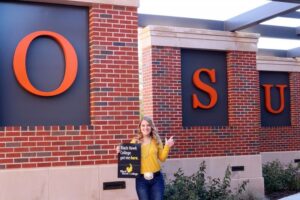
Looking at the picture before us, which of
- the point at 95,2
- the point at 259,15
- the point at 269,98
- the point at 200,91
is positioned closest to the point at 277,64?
the point at 269,98

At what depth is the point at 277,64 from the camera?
43.8ft

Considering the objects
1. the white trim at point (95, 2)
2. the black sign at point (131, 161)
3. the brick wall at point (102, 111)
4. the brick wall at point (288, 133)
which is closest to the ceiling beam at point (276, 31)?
the brick wall at point (288, 133)

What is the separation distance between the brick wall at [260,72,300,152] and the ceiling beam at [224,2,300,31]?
3540 millimetres

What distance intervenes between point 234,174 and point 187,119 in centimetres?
160

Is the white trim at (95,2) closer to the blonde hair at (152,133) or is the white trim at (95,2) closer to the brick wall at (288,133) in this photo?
the blonde hair at (152,133)

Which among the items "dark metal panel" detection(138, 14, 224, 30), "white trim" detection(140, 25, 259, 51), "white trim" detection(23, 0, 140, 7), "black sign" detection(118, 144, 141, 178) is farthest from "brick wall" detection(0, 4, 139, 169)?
"dark metal panel" detection(138, 14, 224, 30)

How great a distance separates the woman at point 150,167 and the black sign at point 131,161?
0.21ft

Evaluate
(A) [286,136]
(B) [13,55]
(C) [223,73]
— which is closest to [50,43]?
(B) [13,55]

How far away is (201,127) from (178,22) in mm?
2492

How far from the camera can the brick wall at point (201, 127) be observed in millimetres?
9913

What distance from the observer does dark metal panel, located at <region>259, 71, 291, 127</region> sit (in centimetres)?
1298

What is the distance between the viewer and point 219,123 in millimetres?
10531

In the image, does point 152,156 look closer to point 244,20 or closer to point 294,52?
point 244,20

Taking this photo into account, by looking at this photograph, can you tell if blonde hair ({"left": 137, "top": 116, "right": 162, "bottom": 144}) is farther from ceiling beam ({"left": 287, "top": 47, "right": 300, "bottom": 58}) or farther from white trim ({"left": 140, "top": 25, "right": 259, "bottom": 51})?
ceiling beam ({"left": 287, "top": 47, "right": 300, "bottom": 58})
